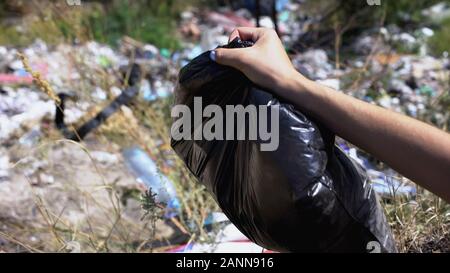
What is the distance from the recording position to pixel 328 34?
15.7 ft

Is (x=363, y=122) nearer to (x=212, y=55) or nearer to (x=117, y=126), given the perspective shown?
(x=212, y=55)

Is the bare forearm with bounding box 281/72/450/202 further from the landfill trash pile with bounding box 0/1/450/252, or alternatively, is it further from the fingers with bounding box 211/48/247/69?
the landfill trash pile with bounding box 0/1/450/252

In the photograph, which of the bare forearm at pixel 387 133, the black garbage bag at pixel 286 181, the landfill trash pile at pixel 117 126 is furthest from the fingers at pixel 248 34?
the landfill trash pile at pixel 117 126

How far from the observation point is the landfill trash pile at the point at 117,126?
242 cm

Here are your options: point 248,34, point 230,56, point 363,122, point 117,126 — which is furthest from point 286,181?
point 117,126

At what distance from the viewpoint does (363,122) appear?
3.77 ft

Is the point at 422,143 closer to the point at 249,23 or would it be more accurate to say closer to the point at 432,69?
the point at 432,69

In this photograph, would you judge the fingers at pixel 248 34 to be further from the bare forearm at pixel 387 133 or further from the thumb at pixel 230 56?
the bare forearm at pixel 387 133

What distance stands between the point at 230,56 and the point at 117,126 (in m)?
1.91

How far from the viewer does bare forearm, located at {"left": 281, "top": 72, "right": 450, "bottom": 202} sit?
1.11 meters

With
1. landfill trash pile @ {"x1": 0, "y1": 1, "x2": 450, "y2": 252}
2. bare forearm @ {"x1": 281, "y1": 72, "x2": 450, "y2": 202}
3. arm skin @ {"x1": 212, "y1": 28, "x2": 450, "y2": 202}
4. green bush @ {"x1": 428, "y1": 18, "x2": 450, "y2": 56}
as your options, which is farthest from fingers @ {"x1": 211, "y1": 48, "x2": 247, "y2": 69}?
green bush @ {"x1": 428, "y1": 18, "x2": 450, "y2": 56}

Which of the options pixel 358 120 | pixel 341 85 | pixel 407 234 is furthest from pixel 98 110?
pixel 358 120

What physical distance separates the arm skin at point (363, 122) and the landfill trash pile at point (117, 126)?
619 mm

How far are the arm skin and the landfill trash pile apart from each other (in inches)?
24.4
